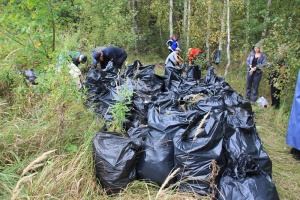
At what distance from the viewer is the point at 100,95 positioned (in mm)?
5023

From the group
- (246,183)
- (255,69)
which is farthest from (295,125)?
(255,69)

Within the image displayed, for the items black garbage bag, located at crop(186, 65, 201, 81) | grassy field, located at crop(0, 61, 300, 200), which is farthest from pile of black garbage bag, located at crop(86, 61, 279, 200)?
black garbage bag, located at crop(186, 65, 201, 81)

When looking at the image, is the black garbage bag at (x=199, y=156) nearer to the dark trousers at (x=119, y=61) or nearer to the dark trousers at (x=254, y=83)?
the dark trousers at (x=119, y=61)

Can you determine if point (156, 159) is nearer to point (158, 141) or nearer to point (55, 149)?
point (158, 141)

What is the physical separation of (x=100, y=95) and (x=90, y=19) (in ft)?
25.9

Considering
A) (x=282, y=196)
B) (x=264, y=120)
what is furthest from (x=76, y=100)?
(x=264, y=120)

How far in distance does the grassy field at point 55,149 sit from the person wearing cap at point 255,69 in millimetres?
3490

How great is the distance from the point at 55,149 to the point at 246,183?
1579 millimetres

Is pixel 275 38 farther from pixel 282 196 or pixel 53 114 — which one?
pixel 53 114

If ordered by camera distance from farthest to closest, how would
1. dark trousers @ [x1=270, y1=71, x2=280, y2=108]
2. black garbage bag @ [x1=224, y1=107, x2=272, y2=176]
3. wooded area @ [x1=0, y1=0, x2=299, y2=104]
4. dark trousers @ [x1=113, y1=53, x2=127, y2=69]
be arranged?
dark trousers @ [x1=113, y1=53, x2=127, y2=69] → dark trousers @ [x1=270, y1=71, x2=280, y2=108] → wooded area @ [x1=0, y1=0, x2=299, y2=104] → black garbage bag @ [x1=224, y1=107, x2=272, y2=176]

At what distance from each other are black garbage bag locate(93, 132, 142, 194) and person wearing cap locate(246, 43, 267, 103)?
555 centimetres

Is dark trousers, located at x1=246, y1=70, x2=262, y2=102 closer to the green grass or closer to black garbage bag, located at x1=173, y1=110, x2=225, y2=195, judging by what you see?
the green grass

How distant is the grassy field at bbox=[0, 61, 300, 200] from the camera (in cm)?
281

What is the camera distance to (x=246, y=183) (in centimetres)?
298
